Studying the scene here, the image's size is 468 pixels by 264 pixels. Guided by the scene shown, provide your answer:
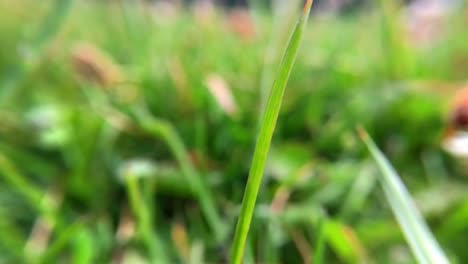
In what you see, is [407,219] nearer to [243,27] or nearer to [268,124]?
[268,124]

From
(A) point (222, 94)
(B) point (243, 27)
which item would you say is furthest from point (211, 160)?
(B) point (243, 27)

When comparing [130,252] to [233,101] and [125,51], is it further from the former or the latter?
[125,51]

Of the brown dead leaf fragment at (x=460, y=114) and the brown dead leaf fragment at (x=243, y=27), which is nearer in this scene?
the brown dead leaf fragment at (x=460, y=114)

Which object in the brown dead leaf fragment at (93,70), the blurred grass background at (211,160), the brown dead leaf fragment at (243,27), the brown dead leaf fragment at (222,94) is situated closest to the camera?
the blurred grass background at (211,160)

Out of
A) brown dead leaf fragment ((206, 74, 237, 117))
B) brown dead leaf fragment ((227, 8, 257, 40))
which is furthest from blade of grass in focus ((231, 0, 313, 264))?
brown dead leaf fragment ((227, 8, 257, 40))

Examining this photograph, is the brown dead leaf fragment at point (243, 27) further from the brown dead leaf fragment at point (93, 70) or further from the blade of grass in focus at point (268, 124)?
the blade of grass in focus at point (268, 124)

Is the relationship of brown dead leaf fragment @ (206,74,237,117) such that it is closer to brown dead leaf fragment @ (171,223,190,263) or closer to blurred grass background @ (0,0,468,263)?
blurred grass background @ (0,0,468,263)

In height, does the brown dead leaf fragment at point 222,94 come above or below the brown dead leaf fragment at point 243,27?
below

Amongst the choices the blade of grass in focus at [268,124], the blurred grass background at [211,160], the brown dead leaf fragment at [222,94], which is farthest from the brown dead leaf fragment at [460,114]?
the blade of grass in focus at [268,124]
